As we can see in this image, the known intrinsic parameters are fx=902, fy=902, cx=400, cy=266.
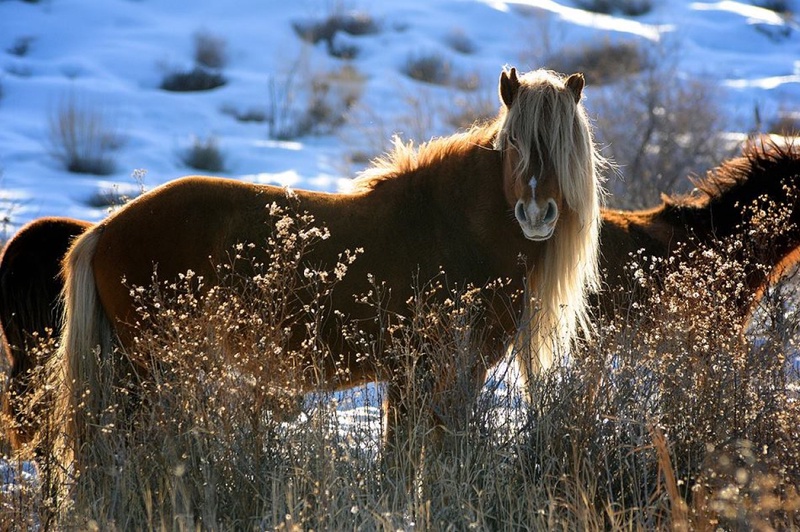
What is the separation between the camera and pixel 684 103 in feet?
42.7

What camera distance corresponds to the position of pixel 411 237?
14.6 feet

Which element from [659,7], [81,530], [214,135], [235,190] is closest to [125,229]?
[235,190]

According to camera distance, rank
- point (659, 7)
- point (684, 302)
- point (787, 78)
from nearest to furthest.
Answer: point (684, 302), point (787, 78), point (659, 7)

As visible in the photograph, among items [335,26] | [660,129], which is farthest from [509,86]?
[335,26]

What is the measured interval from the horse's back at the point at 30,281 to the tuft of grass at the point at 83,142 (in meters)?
7.68

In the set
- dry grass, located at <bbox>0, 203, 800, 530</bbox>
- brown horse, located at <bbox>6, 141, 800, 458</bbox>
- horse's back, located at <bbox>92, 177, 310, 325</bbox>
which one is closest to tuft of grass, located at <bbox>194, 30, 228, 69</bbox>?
brown horse, located at <bbox>6, 141, 800, 458</bbox>

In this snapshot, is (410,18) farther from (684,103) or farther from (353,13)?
(684,103)

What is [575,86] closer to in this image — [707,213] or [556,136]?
[556,136]

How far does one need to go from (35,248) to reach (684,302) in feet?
11.0

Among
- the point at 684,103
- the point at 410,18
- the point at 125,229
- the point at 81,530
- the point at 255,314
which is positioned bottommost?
the point at 81,530

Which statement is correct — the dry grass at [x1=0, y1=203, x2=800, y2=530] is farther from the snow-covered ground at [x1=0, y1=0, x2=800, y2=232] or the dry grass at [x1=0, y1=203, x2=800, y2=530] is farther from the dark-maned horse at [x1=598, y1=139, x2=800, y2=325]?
the snow-covered ground at [x1=0, y1=0, x2=800, y2=232]

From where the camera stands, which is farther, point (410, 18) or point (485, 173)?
point (410, 18)

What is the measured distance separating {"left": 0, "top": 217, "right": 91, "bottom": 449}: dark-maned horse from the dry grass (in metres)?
1.09

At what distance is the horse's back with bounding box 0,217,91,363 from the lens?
15.4 feet
